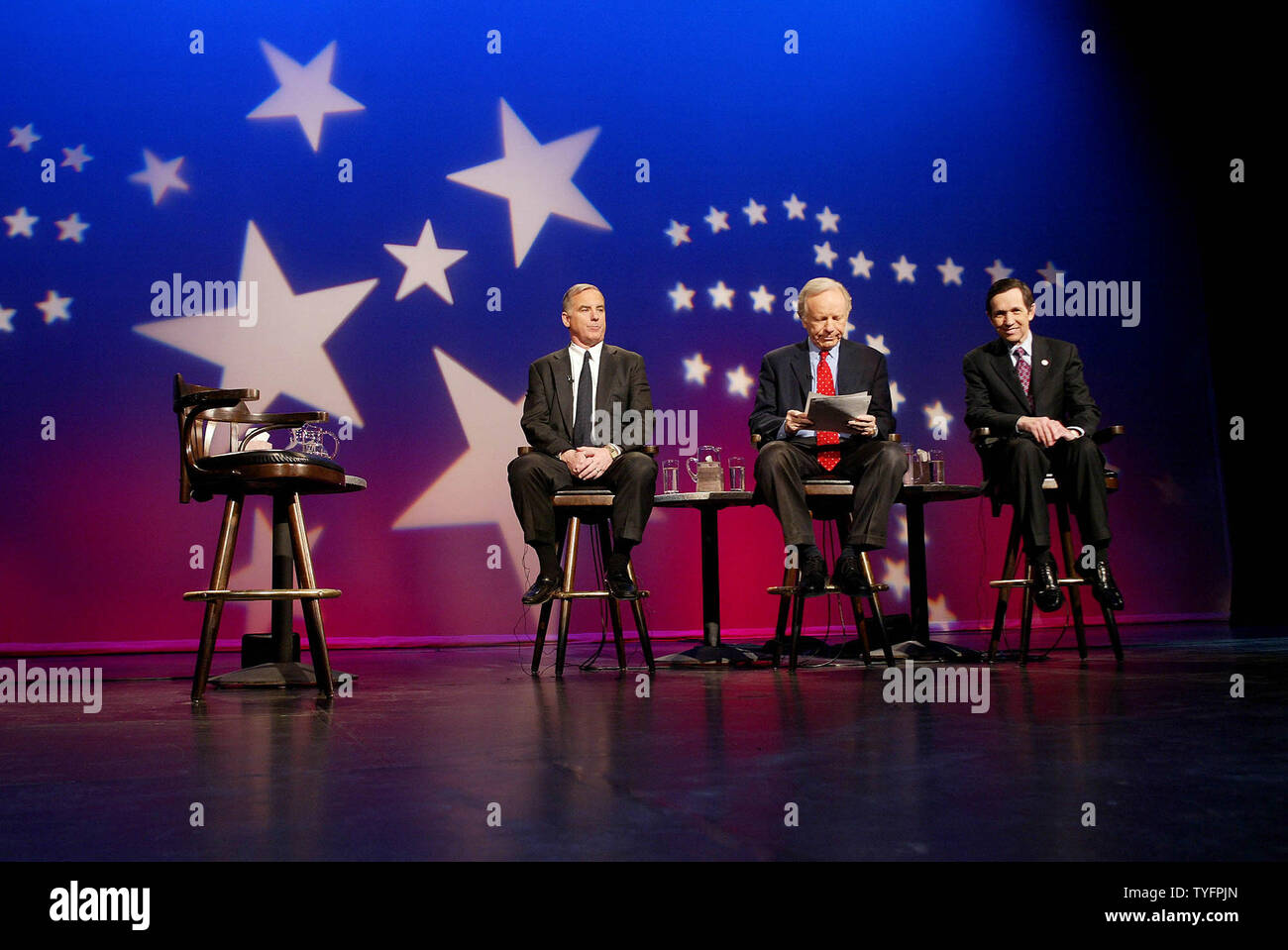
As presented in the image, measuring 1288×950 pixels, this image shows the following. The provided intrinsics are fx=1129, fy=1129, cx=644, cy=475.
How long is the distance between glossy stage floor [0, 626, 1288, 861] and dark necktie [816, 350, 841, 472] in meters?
1.17

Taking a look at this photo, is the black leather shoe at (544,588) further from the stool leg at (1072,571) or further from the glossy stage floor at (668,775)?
the stool leg at (1072,571)

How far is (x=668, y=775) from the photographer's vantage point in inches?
65.7

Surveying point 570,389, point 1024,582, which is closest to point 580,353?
point 570,389

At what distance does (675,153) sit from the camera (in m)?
6.00

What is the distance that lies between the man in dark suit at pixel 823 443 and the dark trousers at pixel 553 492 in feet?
1.36

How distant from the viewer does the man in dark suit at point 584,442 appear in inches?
145

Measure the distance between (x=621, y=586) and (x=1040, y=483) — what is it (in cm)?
143

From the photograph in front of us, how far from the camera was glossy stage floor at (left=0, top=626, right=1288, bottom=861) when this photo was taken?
1.24m

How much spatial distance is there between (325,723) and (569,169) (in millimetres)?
4076

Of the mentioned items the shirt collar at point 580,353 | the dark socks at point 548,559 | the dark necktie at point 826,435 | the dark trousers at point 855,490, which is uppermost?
the shirt collar at point 580,353

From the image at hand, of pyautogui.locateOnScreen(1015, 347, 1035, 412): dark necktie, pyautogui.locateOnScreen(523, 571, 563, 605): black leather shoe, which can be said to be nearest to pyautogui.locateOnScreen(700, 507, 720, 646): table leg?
pyautogui.locateOnScreen(523, 571, 563, 605): black leather shoe

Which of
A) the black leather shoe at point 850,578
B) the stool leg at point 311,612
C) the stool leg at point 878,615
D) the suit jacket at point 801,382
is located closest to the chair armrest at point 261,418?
the stool leg at point 311,612

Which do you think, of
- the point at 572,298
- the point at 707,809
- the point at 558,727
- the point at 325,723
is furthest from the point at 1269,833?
the point at 572,298

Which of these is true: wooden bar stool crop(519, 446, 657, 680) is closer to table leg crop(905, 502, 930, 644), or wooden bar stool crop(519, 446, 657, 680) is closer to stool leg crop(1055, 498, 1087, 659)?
table leg crop(905, 502, 930, 644)
